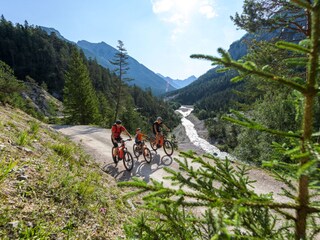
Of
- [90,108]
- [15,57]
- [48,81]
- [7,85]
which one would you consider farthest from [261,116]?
[15,57]

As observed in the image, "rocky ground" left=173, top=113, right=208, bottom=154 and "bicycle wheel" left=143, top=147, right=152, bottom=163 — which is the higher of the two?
"bicycle wheel" left=143, top=147, right=152, bottom=163

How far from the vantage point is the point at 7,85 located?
18.3m

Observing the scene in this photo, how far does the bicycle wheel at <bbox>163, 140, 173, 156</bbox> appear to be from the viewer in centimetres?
1481

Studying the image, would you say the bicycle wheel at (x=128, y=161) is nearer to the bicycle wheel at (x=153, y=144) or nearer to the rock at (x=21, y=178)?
the bicycle wheel at (x=153, y=144)

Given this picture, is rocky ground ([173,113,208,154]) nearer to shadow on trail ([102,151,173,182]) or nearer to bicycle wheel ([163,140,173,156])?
bicycle wheel ([163,140,173,156])

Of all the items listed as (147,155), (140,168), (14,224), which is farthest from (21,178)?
(147,155)

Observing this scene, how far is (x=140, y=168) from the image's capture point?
42.0ft

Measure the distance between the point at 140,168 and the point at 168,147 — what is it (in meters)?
2.84

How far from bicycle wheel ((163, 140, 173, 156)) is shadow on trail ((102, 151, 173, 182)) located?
0.32 m

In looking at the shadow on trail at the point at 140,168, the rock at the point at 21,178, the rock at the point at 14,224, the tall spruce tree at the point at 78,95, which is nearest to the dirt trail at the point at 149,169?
the shadow on trail at the point at 140,168

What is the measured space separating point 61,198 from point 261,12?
14229mm

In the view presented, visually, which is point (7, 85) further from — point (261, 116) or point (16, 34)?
point (16, 34)

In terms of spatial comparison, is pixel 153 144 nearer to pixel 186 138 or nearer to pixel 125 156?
pixel 125 156

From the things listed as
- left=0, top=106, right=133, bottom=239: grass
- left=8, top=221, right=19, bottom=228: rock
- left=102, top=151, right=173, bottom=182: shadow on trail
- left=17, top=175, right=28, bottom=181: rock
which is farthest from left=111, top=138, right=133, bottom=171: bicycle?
left=8, top=221, right=19, bottom=228: rock
